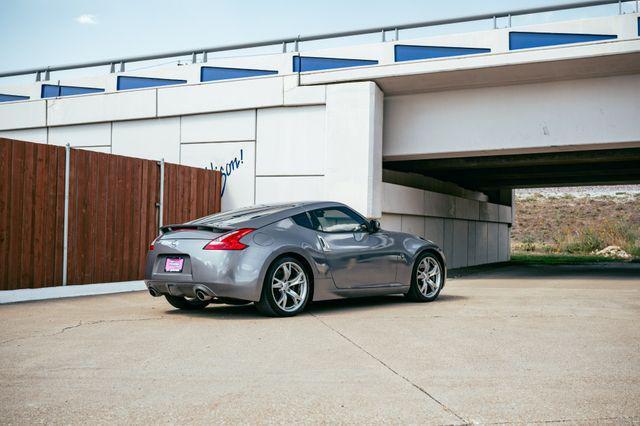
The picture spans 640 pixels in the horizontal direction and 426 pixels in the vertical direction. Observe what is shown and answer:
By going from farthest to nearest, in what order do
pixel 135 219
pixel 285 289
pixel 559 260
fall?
pixel 559 260, pixel 135 219, pixel 285 289

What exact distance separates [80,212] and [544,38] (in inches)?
390

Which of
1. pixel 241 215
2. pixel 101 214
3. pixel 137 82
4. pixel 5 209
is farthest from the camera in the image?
pixel 137 82

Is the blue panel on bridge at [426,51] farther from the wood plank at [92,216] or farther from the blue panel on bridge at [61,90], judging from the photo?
the blue panel on bridge at [61,90]

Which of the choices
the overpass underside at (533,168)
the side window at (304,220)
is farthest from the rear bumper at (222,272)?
the overpass underside at (533,168)

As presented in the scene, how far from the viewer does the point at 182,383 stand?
4.76 meters

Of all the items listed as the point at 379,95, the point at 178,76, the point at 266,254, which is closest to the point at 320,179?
the point at 379,95

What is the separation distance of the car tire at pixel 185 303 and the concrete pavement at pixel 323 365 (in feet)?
0.40

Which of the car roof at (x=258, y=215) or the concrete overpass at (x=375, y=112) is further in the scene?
the concrete overpass at (x=375, y=112)

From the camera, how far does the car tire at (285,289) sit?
313 inches

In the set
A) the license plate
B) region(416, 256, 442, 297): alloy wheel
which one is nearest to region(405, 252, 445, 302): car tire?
region(416, 256, 442, 297): alloy wheel

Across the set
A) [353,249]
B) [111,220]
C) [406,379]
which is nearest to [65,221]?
[111,220]

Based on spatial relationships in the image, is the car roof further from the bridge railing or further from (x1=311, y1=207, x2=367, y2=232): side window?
the bridge railing

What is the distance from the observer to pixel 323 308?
9258mm

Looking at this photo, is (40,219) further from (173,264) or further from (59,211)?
(173,264)
